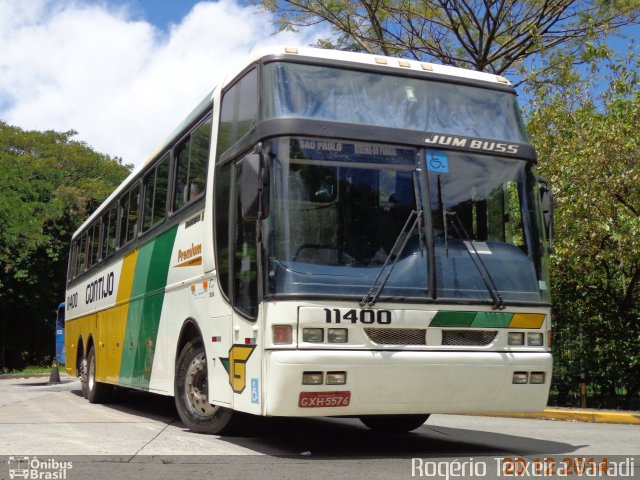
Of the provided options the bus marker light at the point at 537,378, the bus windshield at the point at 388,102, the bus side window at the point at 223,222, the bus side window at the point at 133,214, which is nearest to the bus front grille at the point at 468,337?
the bus marker light at the point at 537,378

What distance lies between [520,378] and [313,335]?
2.02m

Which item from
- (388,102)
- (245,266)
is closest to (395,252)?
(245,266)

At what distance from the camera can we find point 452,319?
7148 millimetres

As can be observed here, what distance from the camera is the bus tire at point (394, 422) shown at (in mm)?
9445

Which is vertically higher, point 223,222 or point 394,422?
point 223,222

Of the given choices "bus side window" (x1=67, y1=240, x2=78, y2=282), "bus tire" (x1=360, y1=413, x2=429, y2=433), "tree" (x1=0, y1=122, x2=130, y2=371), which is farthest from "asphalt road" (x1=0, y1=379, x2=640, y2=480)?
"tree" (x1=0, y1=122, x2=130, y2=371)

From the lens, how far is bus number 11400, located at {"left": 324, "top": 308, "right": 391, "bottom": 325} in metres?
6.74

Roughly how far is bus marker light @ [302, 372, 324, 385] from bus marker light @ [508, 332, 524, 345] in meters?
1.85

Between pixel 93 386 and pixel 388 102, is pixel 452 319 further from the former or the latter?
pixel 93 386

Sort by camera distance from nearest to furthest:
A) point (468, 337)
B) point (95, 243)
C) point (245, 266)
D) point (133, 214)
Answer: point (468, 337) → point (245, 266) → point (133, 214) → point (95, 243)

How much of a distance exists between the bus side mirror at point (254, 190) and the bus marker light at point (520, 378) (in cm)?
267

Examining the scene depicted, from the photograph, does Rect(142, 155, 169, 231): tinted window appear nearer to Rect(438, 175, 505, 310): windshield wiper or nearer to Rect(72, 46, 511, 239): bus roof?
Rect(72, 46, 511, 239): bus roof

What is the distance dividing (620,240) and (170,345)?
Answer: 24.5 ft

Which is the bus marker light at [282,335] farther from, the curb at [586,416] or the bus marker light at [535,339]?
the curb at [586,416]
